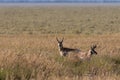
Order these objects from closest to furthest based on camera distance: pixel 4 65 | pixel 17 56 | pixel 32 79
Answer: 1. pixel 32 79
2. pixel 4 65
3. pixel 17 56

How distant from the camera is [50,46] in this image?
2098 cm

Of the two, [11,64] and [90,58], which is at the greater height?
[11,64]

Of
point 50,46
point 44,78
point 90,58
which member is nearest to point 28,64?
point 44,78

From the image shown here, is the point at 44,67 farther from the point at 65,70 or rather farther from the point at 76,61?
the point at 76,61

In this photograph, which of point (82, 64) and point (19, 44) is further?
point (19, 44)

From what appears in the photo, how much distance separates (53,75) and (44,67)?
34.1 inches

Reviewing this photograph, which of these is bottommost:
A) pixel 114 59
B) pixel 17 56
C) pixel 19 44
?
pixel 19 44

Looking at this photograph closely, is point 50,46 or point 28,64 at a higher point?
point 28,64

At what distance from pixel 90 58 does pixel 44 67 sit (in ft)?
8.45

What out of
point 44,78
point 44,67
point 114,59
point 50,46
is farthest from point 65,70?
point 50,46

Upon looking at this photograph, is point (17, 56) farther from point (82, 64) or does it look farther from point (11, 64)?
point (82, 64)

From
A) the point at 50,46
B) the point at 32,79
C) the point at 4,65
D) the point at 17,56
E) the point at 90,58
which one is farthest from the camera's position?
the point at 50,46

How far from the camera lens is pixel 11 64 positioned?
11.9m

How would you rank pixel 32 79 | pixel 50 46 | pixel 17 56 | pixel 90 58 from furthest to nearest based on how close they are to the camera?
pixel 50 46, pixel 90 58, pixel 17 56, pixel 32 79
